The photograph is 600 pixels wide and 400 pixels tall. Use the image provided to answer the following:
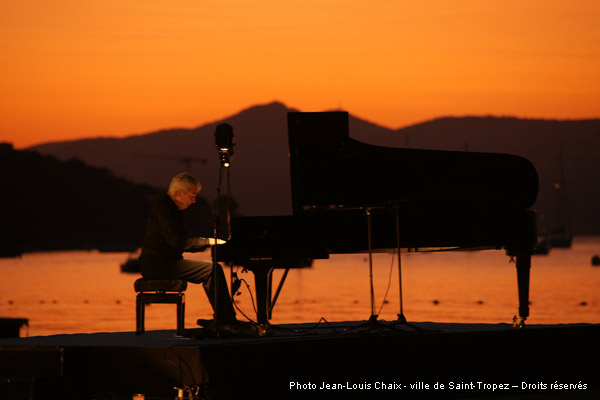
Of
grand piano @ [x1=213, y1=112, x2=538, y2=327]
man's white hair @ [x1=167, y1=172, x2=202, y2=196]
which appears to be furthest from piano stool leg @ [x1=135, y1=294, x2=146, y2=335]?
man's white hair @ [x1=167, y1=172, x2=202, y2=196]

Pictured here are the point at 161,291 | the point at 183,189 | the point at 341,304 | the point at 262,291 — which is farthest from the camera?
the point at 341,304

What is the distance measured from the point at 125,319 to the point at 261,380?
147 feet

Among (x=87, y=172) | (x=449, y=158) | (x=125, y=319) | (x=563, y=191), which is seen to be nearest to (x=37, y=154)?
(x=87, y=172)

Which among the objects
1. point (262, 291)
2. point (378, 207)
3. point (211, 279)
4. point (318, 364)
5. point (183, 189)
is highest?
point (183, 189)

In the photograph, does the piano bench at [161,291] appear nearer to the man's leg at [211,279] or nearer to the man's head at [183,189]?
the man's leg at [211,279]

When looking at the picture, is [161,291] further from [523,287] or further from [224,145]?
[523,287]

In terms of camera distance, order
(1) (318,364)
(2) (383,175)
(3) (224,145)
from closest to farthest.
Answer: (1) (318,364) → (3) (224,145) → (2) (383,175)

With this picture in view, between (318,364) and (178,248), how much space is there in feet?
5.49

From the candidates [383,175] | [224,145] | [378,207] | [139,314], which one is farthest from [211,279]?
[383,175]

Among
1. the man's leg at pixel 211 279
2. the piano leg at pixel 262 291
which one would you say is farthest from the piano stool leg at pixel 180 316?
the piano leg at pixel 262 291

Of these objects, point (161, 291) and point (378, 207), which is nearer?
point (161, 291)

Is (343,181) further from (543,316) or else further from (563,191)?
(563,191)

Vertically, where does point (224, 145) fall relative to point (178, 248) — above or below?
above

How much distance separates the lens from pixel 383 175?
10.0 meters
